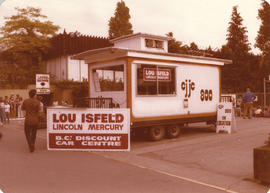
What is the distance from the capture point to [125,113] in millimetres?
8781

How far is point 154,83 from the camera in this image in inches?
406

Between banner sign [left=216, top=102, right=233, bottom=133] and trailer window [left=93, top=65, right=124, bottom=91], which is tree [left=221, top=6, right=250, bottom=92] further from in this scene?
trailer window [left=93, top=65, right=124, bottom=91]

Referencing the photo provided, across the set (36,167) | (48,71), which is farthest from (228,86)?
(36,167)

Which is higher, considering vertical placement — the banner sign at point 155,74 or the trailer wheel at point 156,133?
the banner sign at point 155,74

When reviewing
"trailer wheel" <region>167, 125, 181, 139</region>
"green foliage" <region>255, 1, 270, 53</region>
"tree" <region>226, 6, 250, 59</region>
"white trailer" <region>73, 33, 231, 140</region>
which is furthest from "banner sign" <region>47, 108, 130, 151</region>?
"tree" <region>226, 6, 250, 59</region>

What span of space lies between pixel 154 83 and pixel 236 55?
Answer: 951 inches

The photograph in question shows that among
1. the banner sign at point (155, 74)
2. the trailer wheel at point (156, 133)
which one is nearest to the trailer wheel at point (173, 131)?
the trailer wheel at point (156, 133)

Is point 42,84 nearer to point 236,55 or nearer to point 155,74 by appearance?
point 155,74

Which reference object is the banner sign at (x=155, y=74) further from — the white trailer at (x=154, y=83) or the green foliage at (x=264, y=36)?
the green foliage at (x=264, y=36)

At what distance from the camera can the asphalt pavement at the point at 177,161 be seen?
544 centimetres

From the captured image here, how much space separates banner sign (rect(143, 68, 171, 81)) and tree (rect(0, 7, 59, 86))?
1923 cm

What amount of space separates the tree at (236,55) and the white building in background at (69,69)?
1492 centimetres

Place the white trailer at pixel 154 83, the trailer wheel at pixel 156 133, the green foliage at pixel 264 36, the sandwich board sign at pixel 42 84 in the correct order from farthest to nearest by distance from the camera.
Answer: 1. the green foliage at pixel 264 36
2. the sandwich board sign at pixel 42 84
3. the trailer wheel at pixel 156 133
4. the white trailer at pixel 154 83

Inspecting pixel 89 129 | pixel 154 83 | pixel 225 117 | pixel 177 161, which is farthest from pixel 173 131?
pixel 177 161
